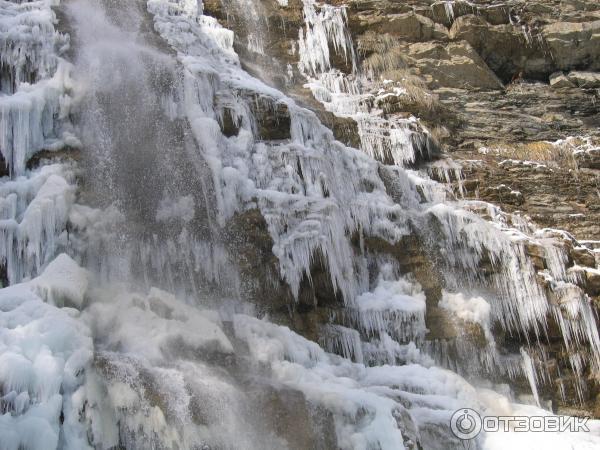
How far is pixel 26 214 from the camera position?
757 cm

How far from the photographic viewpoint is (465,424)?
663 centimetres

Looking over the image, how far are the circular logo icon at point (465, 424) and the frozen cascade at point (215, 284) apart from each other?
130mm

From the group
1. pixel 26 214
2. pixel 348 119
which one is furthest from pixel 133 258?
pixel 348 119

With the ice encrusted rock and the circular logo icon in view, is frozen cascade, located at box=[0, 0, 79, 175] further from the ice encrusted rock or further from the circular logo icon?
the circular logo icon

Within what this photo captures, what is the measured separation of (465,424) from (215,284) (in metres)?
3.57

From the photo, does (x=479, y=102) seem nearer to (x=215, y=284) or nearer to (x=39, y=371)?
(x=215, y=284)

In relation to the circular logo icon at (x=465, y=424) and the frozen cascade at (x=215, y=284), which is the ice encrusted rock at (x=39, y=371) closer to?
the frozen cascade at (x=215, y=284)

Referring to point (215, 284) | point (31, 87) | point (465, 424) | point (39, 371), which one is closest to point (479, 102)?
point (215, 284)

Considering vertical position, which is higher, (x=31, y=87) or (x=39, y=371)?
(x=31, y=87)

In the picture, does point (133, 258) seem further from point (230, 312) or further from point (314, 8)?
point (314, 8)

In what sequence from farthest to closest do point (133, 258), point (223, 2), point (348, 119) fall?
point (223, 2), point (348, 119), point (133, 258)

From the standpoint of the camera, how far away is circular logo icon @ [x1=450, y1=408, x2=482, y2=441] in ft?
21.2

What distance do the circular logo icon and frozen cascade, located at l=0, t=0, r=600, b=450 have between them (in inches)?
5.1

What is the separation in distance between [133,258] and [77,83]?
3.05m
